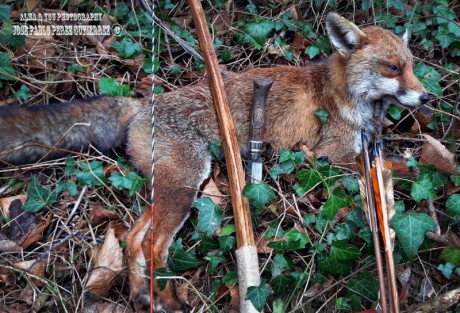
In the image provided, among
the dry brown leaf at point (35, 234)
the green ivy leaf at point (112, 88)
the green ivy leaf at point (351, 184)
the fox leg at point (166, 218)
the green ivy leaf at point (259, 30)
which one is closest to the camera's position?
the fox leg at point (166, 218)

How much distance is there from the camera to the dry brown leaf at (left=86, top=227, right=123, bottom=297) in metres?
4.23

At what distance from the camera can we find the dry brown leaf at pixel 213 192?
4.89 metres

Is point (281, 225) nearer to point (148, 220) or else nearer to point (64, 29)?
point (148, 220)

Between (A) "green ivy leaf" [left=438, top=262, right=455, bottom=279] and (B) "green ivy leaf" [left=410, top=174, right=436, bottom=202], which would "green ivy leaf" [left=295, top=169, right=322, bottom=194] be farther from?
(A) "green ivy leaf" [left=438, top=262, right=455, bottom=279]

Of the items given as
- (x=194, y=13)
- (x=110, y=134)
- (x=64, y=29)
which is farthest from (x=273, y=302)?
(x=64, y=29)

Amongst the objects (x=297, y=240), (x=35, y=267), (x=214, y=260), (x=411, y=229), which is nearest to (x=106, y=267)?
(x=35, y=267)

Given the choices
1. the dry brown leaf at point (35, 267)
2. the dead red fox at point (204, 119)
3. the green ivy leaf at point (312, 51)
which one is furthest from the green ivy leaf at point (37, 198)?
the green ivy leaf at point (312, 51)

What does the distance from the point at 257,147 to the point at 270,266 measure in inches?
46.0

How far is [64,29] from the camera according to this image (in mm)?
6207

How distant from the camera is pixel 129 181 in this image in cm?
464

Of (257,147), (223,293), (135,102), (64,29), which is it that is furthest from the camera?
(64,29)

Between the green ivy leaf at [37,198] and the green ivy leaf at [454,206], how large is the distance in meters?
3.50

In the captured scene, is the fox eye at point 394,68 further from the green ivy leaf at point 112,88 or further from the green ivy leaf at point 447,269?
the green ivy leaf at point 112,88

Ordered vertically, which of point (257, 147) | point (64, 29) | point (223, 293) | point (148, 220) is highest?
point (64, 29)
